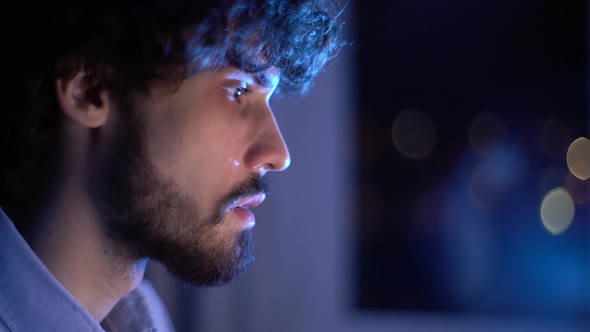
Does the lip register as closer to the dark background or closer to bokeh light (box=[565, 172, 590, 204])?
the dark background

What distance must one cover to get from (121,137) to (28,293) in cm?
31

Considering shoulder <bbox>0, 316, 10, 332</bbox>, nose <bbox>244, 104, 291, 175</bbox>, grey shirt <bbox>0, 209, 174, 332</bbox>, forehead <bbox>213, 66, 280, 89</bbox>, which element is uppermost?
forehead <bbox>213, 66, 280, 89</bbox>

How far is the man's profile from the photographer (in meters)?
1.02

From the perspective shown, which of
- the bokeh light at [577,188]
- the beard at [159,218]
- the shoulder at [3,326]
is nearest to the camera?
the shoulder at [3,326]

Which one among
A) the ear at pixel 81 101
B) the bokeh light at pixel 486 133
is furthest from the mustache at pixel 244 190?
the bokeh light at pixel 486 133

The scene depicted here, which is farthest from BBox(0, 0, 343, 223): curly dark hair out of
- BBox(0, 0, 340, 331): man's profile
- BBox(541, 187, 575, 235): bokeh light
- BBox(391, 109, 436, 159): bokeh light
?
BBox(541, 187, 575, 235): bokeh light

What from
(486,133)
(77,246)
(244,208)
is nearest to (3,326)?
(77,246)

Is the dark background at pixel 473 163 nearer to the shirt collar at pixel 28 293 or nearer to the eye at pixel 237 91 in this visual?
the eye at pixel 237 91

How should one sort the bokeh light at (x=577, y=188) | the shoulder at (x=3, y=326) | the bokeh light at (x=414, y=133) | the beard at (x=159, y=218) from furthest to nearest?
the bokeh light at (x=414, y=133), the bokeh light at (x=577, y=188), the beard at (x=159, y=218), the shoulder at (x=3, y=326)

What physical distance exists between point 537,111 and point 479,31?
1.33ft

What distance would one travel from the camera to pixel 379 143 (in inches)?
95.4

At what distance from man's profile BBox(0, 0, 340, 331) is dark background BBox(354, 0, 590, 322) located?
1393mm

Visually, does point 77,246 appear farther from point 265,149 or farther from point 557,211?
point 557,211

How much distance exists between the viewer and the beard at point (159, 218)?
3.38ft
